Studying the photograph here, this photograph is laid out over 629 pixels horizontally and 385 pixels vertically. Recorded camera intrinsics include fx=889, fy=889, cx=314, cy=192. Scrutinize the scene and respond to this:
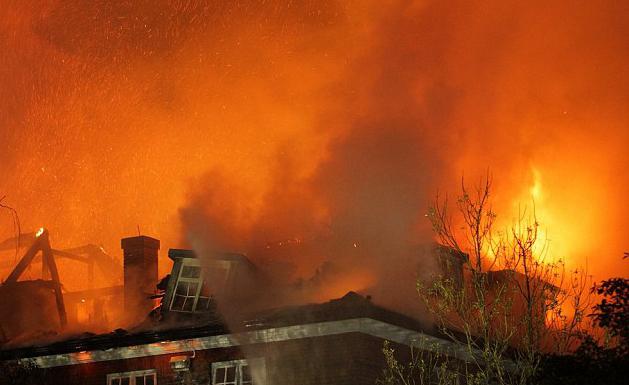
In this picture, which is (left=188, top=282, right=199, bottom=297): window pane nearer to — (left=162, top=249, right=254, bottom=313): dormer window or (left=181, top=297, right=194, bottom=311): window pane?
(left=162, top=249, right=254, bottom=313): dormer window

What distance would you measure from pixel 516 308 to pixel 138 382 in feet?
47.0

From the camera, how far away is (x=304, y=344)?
21953 mm

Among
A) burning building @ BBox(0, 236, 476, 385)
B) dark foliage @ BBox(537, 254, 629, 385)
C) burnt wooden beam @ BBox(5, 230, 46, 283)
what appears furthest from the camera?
burnt wooden beam @ BBox(5, 230, 46, 283)

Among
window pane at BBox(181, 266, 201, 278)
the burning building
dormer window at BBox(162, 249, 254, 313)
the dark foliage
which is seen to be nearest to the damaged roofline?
the burning building

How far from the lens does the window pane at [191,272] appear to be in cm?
2628

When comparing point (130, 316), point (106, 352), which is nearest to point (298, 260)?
point (130, 316)

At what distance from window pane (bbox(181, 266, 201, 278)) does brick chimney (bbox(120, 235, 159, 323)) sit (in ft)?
8.55

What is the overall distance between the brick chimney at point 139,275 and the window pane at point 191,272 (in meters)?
2.61

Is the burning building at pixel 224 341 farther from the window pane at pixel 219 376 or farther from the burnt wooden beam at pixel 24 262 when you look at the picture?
the burnt wooden beam at pixel 24 262

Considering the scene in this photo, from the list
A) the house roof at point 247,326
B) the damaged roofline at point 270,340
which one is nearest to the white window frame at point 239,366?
the damaged roofline at point 270,340

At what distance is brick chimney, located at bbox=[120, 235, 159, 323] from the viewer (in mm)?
28609

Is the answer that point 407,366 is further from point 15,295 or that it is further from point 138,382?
point 15,295

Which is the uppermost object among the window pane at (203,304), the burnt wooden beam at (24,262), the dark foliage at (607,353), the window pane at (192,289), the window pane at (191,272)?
the burnt wooden beam at (24,262)

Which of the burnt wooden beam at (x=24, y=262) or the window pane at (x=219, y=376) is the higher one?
the burnt wooden beam at (x=24, y=262)
